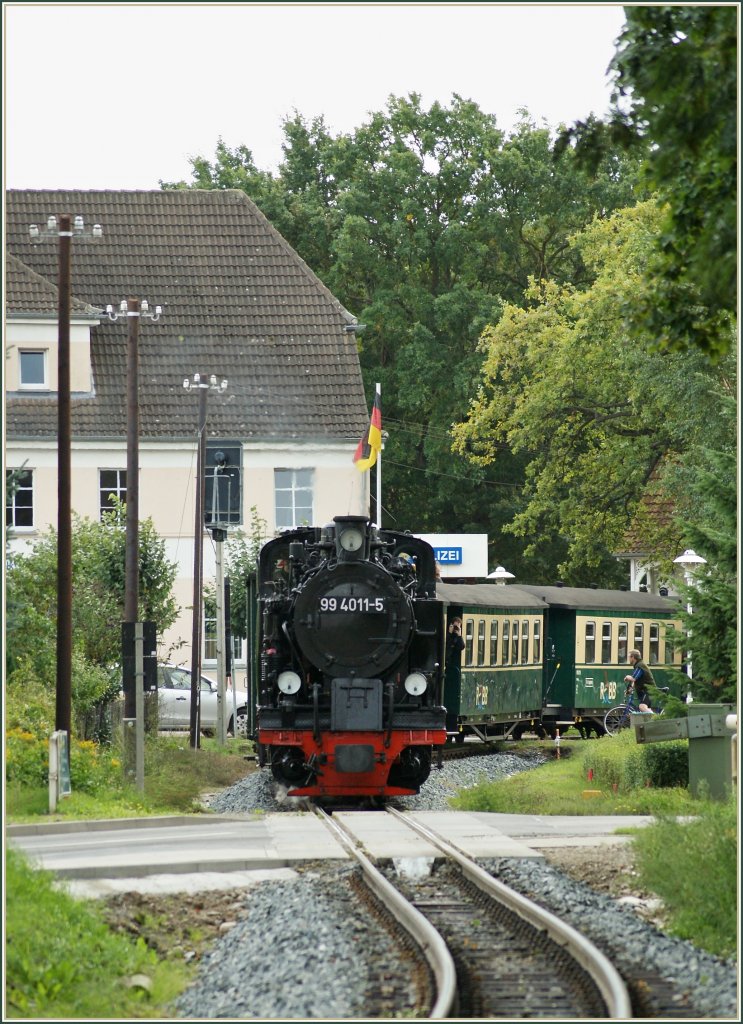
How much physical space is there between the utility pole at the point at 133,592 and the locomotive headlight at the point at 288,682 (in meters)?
1.69

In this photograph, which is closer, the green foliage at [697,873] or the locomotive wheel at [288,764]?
the green foliage at [697,873]

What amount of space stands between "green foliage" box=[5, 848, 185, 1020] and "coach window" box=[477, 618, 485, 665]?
16.8 meters

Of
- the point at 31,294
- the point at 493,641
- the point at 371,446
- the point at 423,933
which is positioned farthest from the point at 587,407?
the point at 423,933

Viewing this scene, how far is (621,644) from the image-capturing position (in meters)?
36.1

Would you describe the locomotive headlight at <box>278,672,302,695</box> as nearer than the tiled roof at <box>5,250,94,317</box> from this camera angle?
Yes

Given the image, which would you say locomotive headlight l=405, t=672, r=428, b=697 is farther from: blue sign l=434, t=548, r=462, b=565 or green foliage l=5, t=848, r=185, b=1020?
blue sign l=434, t=548, r=462, b=565

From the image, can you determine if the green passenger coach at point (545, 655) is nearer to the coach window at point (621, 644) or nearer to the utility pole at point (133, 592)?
the coach window at point (621, 644)

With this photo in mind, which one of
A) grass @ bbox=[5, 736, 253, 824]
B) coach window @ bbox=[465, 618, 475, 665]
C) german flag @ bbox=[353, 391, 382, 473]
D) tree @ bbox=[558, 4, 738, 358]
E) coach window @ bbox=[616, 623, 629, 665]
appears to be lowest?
grass @ bbox=[5, 736, 253, 824]

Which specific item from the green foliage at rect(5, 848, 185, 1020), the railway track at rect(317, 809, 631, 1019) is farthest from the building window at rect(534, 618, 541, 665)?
the green foliage at rect(5, 848, 185, 1020)

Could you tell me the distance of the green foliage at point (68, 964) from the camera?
9.86 metres

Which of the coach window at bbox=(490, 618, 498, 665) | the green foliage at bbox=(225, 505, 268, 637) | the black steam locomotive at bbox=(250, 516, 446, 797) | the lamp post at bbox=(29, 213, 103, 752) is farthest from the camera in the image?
the green foliage at bbox=(225, 505, 268, 637)

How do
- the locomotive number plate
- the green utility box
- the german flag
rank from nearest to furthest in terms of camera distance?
the green utility box, the locomotive number plate, the german flag

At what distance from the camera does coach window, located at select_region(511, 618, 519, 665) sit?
101ft

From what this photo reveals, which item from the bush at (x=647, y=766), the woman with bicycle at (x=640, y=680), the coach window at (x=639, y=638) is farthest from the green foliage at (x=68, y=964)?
the coach window at (x=639, y=638)
